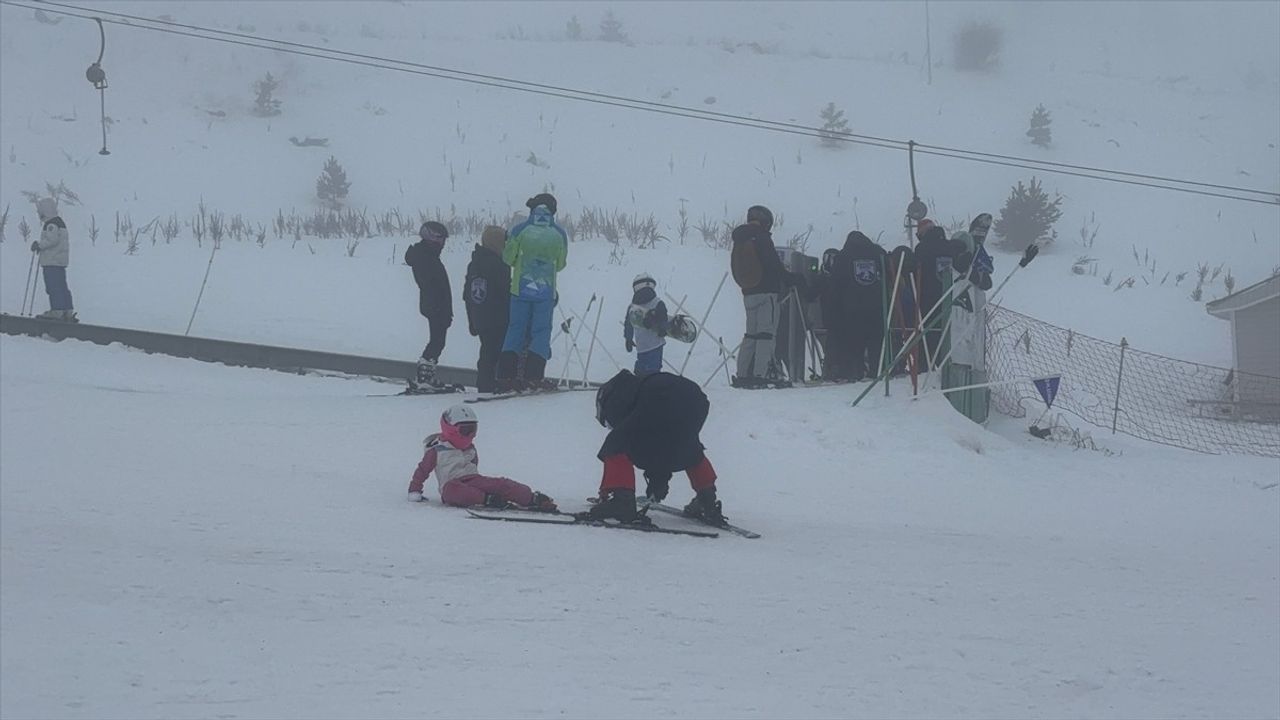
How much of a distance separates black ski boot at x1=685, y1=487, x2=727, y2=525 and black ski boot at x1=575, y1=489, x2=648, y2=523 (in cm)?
51

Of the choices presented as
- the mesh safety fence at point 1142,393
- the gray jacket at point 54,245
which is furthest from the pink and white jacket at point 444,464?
the gray jacket at point 54,245

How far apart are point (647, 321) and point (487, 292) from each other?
3.75 meters

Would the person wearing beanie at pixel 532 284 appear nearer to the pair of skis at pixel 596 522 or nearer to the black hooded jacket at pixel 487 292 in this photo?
the black hooded jacket at pixel 487 292

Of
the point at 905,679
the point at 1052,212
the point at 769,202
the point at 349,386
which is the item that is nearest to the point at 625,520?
the point at 905,679

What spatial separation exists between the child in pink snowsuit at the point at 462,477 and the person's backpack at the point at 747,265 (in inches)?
198

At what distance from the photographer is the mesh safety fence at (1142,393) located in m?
17.2

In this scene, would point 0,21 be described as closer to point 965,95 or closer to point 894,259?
point 965,95

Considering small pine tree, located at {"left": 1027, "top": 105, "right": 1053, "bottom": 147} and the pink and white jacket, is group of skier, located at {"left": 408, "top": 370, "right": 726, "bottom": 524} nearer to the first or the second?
the pink and white jacket

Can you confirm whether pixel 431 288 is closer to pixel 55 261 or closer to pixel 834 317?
pixel 834 317

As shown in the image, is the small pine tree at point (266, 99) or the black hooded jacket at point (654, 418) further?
the small pine tree at point (266, 99)

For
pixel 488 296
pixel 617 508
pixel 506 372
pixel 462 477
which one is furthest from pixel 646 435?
pixel 488 296

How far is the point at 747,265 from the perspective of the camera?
1372 centimetres

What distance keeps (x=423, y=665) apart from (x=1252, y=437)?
15343mm

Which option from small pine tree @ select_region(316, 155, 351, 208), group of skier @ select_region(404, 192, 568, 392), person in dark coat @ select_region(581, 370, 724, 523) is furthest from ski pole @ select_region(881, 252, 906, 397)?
small pine tree @ select_region(316, 155, 351, 208)
